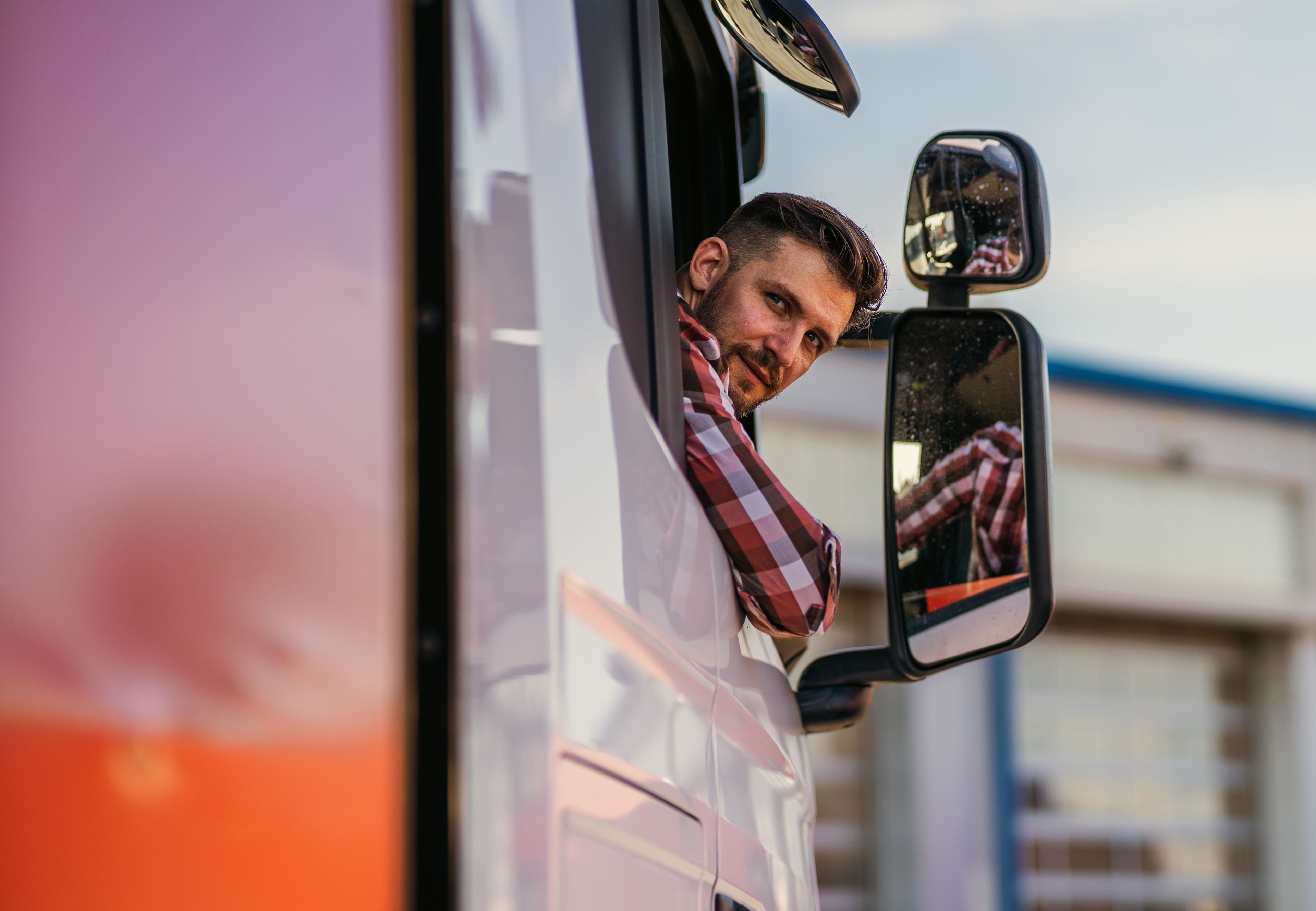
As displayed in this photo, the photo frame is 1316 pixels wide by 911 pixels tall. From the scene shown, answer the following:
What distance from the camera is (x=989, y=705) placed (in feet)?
29.9

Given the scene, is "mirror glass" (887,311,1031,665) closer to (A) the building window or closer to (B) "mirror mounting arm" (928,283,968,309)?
(B) "mirror mounting arm" (928,283,968,309)

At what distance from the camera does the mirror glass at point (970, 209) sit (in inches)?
53.0

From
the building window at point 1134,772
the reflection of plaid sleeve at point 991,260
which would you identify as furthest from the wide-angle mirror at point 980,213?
the building window at point 1134,772

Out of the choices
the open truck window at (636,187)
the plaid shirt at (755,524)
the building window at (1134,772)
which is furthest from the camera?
the building window at (1134,772)

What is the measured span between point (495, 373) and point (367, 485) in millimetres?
136

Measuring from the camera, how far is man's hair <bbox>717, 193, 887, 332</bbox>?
56.9 inches

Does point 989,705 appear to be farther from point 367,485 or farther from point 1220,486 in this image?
point 367,485

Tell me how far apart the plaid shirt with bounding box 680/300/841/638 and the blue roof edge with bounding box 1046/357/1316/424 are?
8.57 m

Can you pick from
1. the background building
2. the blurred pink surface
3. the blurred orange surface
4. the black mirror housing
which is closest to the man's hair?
the black mirror housing

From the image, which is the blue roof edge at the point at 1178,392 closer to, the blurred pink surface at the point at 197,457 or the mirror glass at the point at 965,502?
the mirror glass at the point at 965,502

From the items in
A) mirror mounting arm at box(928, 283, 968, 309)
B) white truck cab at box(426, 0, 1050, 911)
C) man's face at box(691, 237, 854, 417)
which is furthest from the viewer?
man's face at box(691, 237, 854, 417)

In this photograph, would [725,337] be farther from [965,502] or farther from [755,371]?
[965,502]

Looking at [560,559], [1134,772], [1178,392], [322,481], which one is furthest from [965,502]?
[1134,772]

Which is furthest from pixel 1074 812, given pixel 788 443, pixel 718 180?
pixel 718 180
